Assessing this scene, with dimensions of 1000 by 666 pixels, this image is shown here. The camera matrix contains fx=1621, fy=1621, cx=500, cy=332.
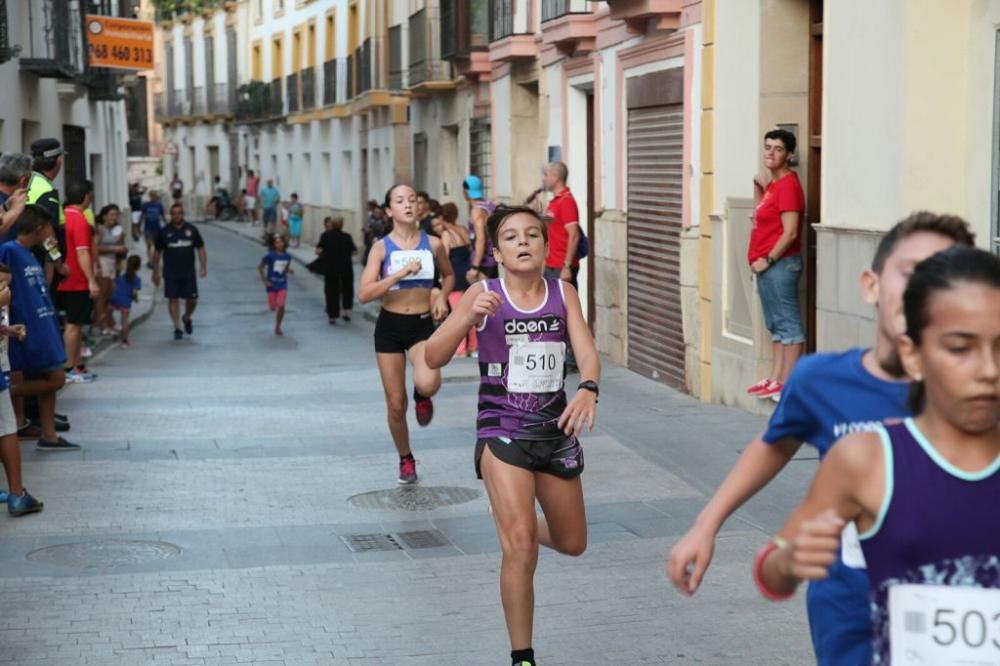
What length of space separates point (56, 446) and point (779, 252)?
5.29 metres

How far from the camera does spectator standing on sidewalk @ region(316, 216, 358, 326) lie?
24203mm

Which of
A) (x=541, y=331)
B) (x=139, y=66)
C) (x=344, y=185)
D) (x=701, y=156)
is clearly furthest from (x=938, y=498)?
(x=344, y=185)

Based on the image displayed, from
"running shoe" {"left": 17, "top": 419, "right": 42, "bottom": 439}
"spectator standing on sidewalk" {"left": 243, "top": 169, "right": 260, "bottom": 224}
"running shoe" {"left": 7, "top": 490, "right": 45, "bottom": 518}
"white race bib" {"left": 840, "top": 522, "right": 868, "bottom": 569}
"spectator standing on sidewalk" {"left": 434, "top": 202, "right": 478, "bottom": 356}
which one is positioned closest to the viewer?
"white race bib" {"left": 840, "top": 522, "right": 868, "bottom": 569}

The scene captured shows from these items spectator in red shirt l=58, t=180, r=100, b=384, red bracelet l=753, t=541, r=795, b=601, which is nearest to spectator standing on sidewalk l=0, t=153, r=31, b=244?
spectator in red shirt l=58, t=180, r=100, b=384

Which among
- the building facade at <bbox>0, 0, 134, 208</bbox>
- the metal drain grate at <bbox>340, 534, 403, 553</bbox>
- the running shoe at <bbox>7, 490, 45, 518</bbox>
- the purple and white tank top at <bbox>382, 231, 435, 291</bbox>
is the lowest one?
the metal drain grate at <bbox>340, 534, 403, 553</bbox>

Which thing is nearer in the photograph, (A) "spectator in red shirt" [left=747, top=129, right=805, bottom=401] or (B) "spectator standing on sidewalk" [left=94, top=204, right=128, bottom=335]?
(A) "spectator in red shirt" [left=747, top=129, right=805, bottom=401]

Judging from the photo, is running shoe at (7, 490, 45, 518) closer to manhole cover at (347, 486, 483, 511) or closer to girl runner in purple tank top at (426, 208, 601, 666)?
manhole cover at (347, 486, 483, 511)

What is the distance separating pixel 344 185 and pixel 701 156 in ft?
100

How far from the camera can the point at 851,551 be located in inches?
125

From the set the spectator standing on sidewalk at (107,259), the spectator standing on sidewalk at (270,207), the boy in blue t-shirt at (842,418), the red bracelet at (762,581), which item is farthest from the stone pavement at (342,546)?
the spectator standing on sidewalk at (270,207)

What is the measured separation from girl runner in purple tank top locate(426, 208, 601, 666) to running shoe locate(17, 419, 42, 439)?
21.5 ft

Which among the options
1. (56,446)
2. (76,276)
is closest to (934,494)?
(56,446)

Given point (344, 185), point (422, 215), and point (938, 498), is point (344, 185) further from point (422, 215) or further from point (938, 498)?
point (938, 498)

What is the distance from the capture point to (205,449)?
1162 centimetres
